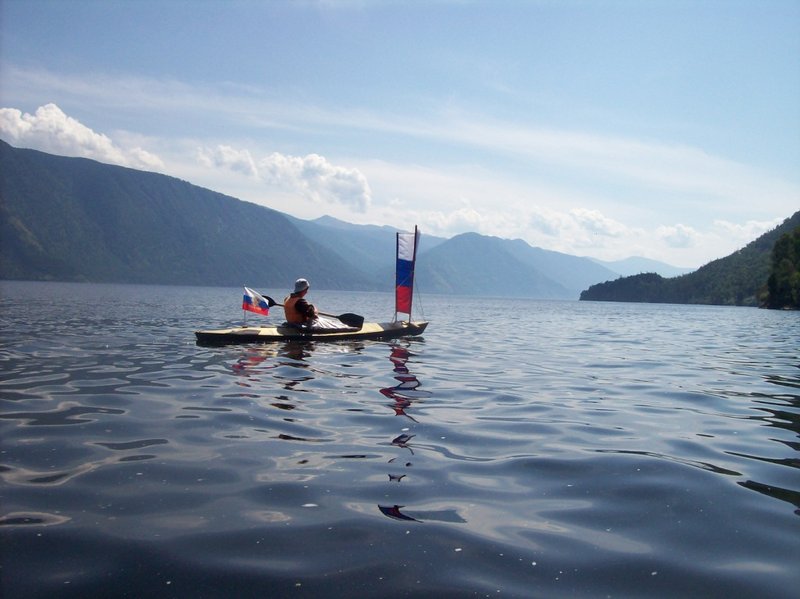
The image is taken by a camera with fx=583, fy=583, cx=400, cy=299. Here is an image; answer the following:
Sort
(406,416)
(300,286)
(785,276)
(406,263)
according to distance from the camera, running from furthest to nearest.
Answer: (785,276), (406,263), (300,286), (406,416)

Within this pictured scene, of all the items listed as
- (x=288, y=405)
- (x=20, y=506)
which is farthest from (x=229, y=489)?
(x=288, y=405)

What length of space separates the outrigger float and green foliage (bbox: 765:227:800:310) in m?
103

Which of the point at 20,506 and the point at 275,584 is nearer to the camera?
the point at 275,584

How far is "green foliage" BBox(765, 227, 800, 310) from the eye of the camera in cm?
10500

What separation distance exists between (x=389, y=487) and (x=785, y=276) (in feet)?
401

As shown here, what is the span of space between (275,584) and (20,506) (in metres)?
3.32

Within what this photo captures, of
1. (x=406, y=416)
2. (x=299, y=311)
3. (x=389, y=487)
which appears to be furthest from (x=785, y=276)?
(x=389, y=487)

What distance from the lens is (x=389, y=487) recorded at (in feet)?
23.4

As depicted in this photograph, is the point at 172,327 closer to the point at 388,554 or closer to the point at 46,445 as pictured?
the point at 46,445

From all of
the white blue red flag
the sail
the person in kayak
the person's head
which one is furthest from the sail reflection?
the white blue red flag

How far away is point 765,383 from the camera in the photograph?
16.7 metres

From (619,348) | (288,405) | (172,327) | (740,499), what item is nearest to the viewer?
(740,499)

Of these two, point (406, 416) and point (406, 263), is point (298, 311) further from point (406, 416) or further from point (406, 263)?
point (406, 416)

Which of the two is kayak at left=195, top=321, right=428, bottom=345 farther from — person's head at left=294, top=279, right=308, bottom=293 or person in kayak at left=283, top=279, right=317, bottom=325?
person's head at left=294, top=279, right=308, bottom=293
